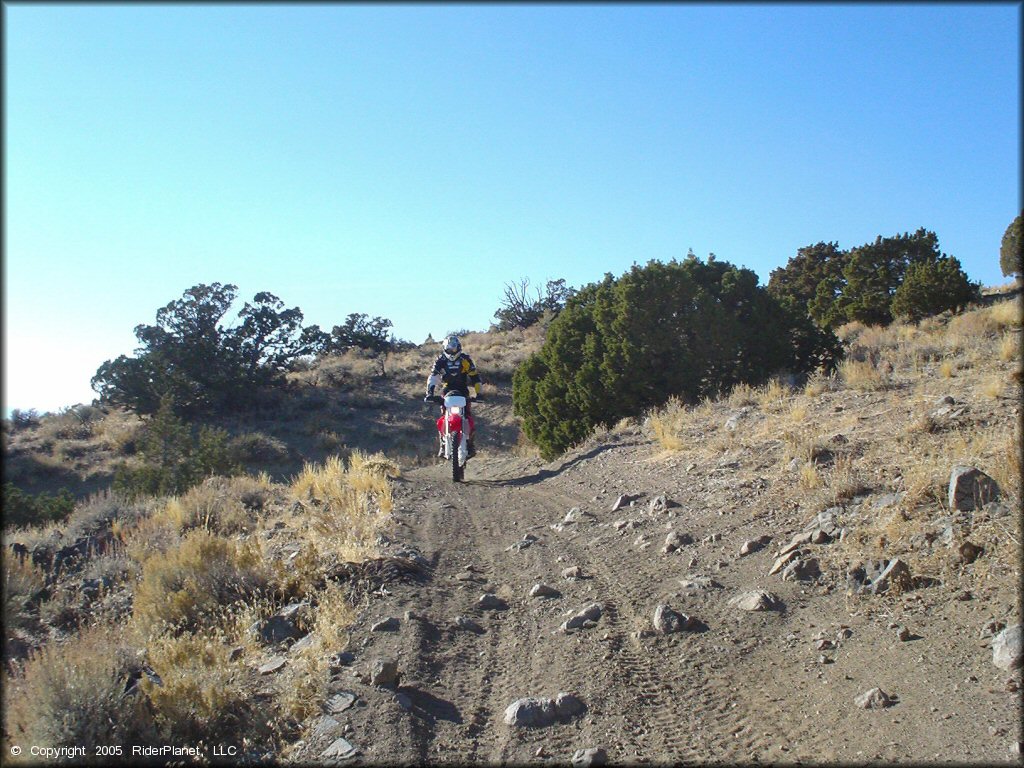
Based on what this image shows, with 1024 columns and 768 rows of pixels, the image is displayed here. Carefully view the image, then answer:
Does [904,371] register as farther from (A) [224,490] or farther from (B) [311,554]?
(A) [224,490]

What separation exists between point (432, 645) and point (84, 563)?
6241mm

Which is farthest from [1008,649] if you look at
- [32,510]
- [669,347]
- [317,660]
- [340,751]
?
[32,510]

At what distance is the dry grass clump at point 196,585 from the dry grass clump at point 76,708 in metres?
1.80

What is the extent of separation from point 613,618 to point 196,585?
368 cm

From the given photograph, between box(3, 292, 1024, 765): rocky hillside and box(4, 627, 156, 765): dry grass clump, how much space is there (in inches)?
0.5

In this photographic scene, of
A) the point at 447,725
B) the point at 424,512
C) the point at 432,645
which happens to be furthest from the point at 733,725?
the point at 424,512

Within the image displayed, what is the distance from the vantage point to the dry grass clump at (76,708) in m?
4.30

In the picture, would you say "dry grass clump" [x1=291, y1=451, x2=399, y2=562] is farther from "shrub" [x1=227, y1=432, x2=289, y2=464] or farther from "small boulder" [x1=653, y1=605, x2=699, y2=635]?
"shrub" [x1=227, y1=432, x2=289, y2=464]

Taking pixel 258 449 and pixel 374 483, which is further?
pixel 258 449

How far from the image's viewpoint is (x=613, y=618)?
5.92m

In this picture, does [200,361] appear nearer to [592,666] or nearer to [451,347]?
[451,347]

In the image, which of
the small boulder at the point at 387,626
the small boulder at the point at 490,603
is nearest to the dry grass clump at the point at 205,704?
the small boulder at the point at 387,626

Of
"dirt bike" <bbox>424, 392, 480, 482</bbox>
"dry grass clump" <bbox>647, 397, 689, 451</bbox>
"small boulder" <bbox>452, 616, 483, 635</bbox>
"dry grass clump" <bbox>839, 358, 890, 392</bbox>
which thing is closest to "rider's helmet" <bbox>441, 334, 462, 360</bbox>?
"dirt bike" <bbox>424, 392, 480, 482</bbox>

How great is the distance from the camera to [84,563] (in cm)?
988
